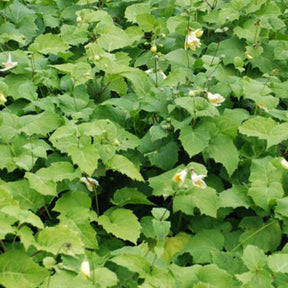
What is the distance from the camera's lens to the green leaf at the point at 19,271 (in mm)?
2486

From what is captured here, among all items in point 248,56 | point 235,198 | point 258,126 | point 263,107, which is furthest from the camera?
point 248,56

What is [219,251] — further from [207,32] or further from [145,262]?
[207,32]

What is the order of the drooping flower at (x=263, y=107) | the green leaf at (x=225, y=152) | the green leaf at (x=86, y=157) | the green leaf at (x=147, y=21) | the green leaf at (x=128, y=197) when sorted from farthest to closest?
the green leaf at (x=147, y=21) → the drooping flower at (x=263, y=107) → the green leaf at (x=225, y=152) → the green leaf at (x=128, y=197) → the green leaf at (x=86, y=157)

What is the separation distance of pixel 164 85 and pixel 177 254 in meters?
1.27

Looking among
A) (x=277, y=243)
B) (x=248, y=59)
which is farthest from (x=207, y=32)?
(x=277, y=243)

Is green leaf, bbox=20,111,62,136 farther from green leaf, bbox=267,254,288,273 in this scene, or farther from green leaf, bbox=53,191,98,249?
green leaf, bbox=267,254,288,273

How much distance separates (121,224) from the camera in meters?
2.93

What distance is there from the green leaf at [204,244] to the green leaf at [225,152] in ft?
1.37

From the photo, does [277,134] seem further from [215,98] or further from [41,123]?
[41,123]

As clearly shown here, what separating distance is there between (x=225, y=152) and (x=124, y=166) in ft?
2.22

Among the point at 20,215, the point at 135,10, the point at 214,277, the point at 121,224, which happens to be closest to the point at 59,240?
the point at 20,215

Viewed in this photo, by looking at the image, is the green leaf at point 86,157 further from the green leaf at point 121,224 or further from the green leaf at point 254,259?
the green leaf at point 254,259

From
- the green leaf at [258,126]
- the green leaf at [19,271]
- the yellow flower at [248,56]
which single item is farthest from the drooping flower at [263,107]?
the green leaf at [19,271]

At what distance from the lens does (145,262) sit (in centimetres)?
255
